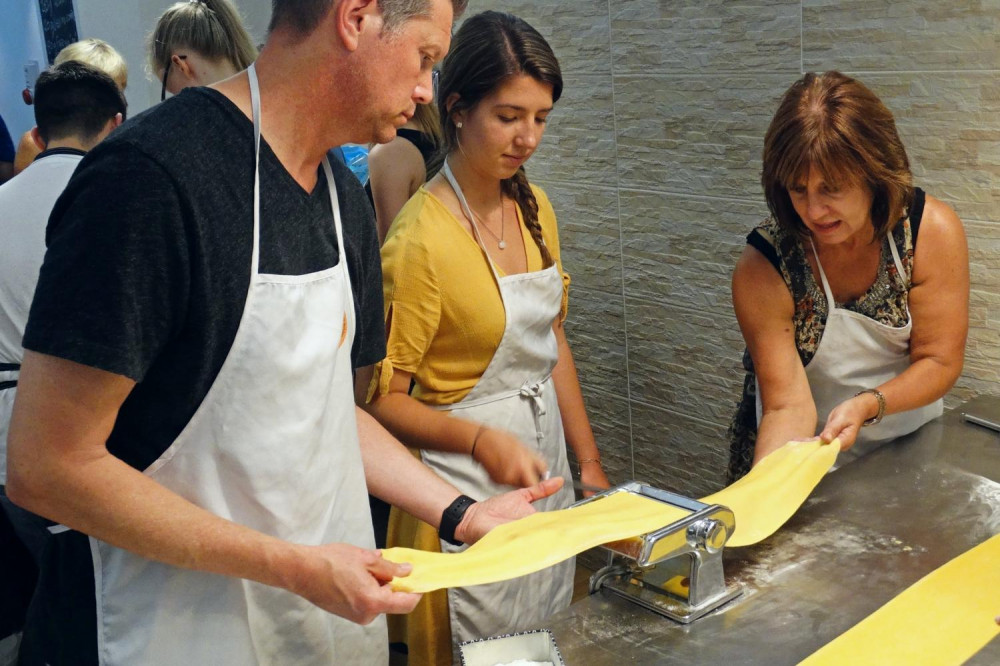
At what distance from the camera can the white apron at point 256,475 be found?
1.19 m

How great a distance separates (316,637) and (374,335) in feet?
1.48

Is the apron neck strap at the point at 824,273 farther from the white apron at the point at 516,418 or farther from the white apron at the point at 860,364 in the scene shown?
the white apron at the point at 516,418

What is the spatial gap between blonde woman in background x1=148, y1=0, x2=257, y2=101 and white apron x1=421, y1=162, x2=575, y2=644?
0.79m

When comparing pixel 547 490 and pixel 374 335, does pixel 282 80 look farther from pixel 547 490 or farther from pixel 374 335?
pixel 547 490

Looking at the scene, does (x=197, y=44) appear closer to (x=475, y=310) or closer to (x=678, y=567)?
(x=475, y=310)

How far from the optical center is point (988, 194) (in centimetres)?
212

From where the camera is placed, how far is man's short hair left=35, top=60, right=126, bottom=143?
7.96 feet

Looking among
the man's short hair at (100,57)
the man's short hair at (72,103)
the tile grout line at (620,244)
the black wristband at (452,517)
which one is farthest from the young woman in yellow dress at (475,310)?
the man's short hair at (100,57)

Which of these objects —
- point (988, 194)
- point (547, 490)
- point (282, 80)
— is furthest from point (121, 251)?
point (988, 194)

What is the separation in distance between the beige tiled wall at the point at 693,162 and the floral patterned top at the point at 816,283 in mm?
413

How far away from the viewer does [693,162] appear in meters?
2.71

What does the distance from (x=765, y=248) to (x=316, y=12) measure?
1062 millimetres

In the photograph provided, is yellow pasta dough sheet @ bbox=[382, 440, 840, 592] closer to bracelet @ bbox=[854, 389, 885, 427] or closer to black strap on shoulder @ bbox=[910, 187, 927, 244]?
bracelet @ bbox=[854, 389, 885, 427]

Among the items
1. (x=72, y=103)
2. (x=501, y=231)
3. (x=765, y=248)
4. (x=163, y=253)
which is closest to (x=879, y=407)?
(x=765, y=248)
